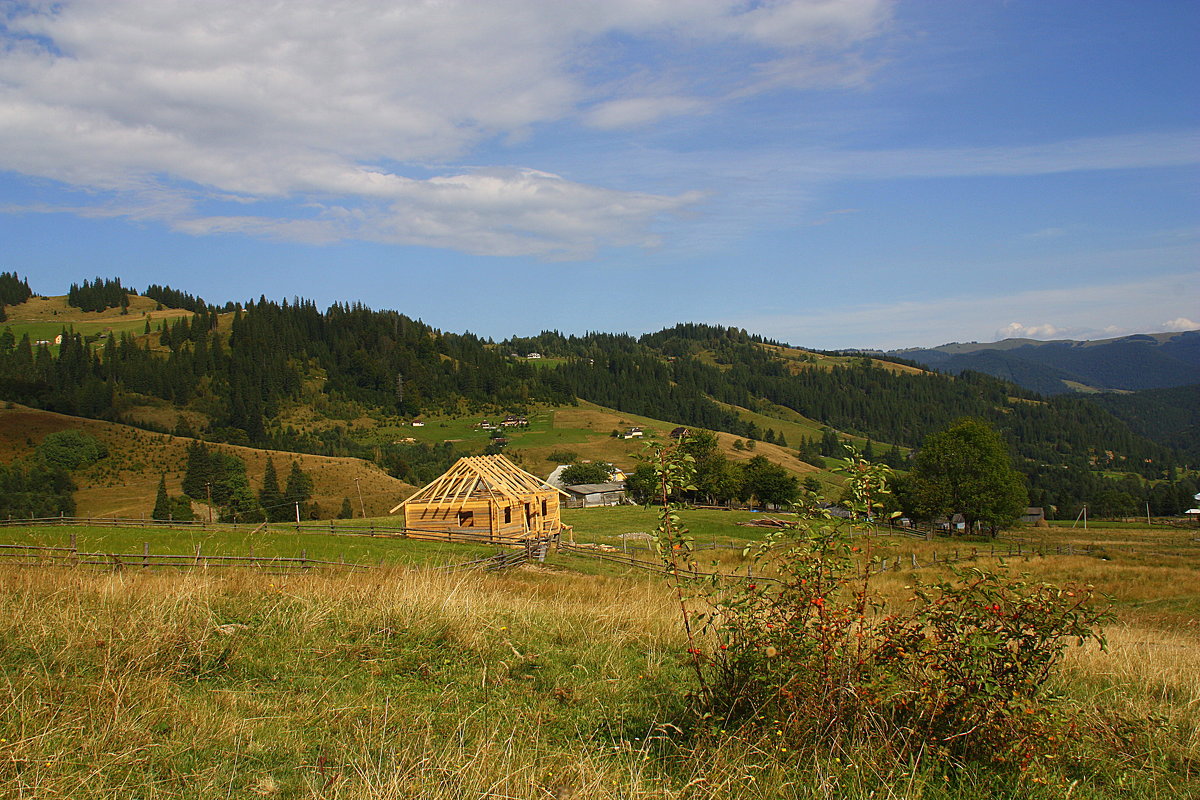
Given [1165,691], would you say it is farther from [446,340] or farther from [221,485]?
[446,340]

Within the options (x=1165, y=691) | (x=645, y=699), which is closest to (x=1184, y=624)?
(x=1165, y=691)

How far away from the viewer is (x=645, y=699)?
5.60m

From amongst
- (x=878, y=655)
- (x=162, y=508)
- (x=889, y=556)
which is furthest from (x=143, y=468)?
(x=878, y=655)

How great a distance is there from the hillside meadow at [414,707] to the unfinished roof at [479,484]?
94.7 ft

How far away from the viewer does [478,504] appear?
1458 inches

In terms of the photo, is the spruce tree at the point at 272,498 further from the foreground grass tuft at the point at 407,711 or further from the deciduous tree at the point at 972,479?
the foreground grass tuft at the point at 407,711

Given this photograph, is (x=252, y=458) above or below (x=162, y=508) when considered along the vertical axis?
above

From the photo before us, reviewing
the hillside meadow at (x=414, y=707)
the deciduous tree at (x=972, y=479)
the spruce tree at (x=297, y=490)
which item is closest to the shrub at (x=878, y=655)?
the hillside meadow at (x=414, y=707)

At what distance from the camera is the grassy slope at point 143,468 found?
79.4 m

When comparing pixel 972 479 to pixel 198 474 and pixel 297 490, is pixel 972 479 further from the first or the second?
pixel 198 474

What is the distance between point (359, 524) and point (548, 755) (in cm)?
4452

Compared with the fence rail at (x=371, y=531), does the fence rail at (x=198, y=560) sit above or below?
above

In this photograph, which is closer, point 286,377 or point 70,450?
point 70,450

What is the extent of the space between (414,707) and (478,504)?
32508mm
